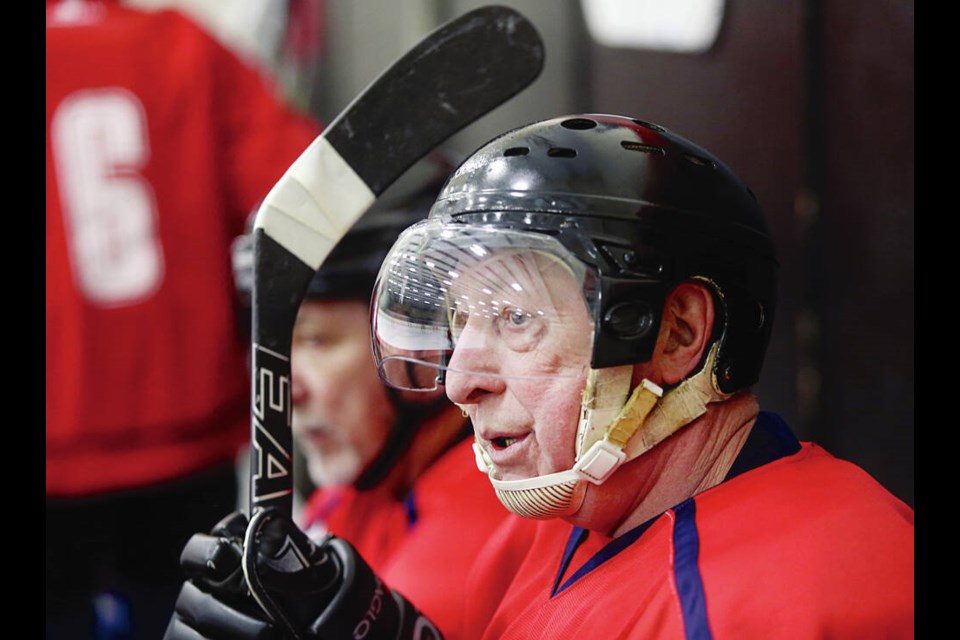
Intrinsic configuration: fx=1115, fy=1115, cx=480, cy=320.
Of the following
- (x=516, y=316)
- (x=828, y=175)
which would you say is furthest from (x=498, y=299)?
(x=828, y=175)

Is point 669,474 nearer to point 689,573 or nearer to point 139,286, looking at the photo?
point 689,573

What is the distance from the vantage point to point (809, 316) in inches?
77.9

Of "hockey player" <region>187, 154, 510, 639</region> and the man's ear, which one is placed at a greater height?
the man's ear

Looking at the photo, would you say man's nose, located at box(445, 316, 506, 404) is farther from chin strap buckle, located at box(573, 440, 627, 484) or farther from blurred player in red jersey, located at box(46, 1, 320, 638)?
blurred player in red jersey, located at box(46, 1, 320, 638)

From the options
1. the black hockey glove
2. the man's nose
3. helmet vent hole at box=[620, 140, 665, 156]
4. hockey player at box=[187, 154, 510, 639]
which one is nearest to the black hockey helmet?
helmet vent hole at box=[620, 140, 665, 156]

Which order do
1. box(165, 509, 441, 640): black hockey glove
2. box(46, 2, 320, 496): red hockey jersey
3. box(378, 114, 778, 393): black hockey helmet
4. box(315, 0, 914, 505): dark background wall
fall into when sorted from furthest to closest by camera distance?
box(46, 2, 320, 496): red hockey jersey < box(315, 0, 914, 505): dark background wall < box(165, 509, 441, 640): black hockey glove < box(378, 114, 778, 393): black hockey helmet

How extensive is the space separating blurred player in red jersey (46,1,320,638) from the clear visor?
1.31m

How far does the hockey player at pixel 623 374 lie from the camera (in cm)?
106

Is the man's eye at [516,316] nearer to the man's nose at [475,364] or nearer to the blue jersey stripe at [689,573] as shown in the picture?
the man's nose at [475,364]

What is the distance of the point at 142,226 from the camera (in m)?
2.41

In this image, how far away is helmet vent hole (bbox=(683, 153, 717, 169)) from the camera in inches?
45.5

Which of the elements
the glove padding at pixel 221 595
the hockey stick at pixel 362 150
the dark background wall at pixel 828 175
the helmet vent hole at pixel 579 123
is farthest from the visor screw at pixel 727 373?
the dark background wall at pixel 828 175

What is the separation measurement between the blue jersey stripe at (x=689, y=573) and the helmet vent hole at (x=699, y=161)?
345 millimetres
